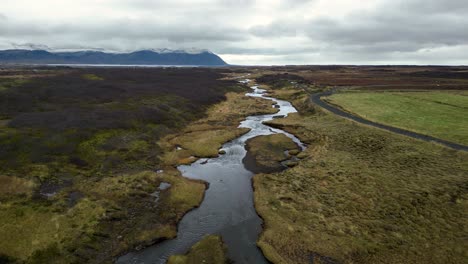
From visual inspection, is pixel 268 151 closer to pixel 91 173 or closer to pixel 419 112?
pixel 91 173

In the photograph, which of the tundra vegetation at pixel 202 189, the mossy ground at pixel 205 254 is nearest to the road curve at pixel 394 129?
the tundra vegetation at pixel 202 189

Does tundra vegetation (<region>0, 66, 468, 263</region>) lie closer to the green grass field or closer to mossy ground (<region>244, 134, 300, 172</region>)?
mossy ground (<region>244, 134, 300, 172</region>)

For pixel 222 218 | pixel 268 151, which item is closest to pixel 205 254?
pixel 222 218

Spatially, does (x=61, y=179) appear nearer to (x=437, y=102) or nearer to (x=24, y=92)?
(x=24, y=92)

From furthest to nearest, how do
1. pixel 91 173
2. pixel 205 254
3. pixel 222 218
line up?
pixel 91 173 < pixel 222 218 < pixel 205 254

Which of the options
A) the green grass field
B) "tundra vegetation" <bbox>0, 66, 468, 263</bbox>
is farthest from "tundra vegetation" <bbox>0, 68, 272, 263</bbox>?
the green grass field

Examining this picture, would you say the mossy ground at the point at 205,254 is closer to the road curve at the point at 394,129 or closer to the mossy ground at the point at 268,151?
the mossy ground at the point at 268,151
